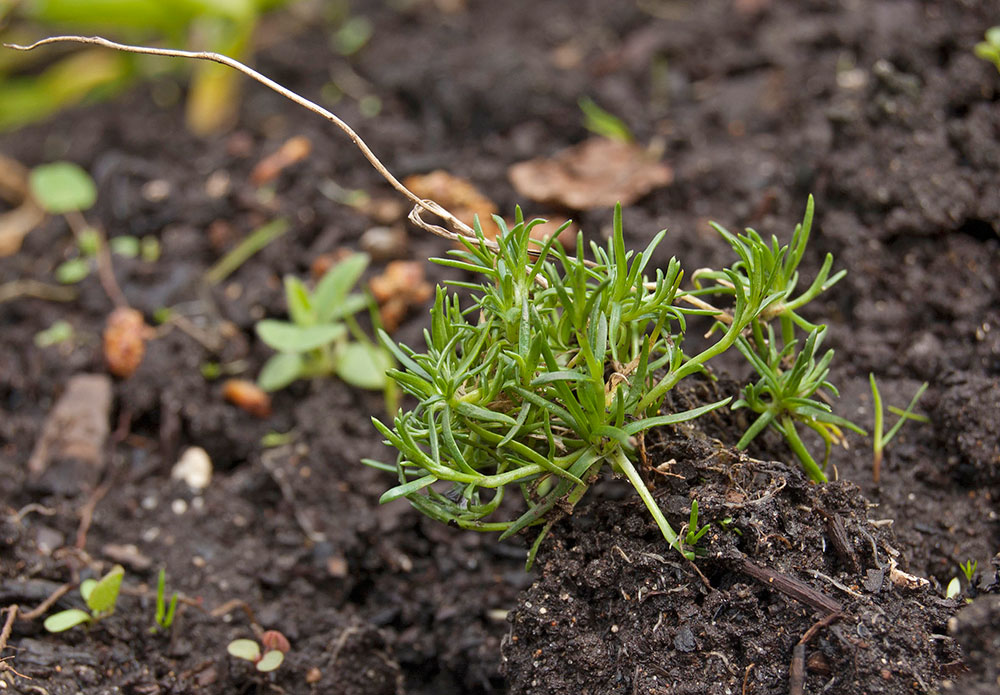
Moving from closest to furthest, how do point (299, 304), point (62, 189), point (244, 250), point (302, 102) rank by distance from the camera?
point (302, 102) < point (299, 304) < point (244, 250) < point (62, 189)

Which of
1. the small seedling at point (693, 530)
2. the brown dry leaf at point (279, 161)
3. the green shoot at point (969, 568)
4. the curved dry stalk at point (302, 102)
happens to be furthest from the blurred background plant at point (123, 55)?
the green shoot at point (969, 568)

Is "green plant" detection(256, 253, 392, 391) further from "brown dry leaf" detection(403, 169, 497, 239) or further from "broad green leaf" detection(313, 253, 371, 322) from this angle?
"brown dry leaf" detection(403, 169, 497, 239)

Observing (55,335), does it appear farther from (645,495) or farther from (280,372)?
(645,495)

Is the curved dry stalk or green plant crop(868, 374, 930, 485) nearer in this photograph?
the curved dry stalk

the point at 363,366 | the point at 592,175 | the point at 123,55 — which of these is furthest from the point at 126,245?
the point at 592,175

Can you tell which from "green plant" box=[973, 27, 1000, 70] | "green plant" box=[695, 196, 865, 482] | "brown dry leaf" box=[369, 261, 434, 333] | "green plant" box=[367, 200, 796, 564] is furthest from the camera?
"brown dry leaf" box=[369, 261, 434, 333]

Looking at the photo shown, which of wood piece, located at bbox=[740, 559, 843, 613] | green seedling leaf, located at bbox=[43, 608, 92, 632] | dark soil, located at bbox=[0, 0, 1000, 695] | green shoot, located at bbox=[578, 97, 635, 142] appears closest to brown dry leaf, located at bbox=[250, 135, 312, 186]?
dark soil, located at bbox=[0, 0, 1000, 695]

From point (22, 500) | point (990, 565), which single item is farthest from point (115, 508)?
point (990, 565)
